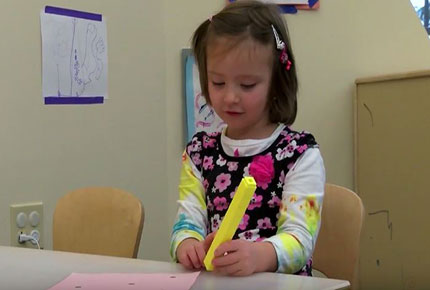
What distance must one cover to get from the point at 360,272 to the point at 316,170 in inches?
41.7

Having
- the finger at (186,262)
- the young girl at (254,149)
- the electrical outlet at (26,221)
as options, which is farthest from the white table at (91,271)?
the electrical outlet at (26,221)

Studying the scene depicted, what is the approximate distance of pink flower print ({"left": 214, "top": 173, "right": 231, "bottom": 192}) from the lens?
119 centimetres

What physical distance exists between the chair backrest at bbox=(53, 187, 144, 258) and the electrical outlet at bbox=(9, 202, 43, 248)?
0.28 m

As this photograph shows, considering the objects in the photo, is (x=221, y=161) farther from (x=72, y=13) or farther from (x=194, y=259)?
(x=72, y=13)

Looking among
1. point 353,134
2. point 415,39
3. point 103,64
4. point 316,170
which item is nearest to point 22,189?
point 103,64

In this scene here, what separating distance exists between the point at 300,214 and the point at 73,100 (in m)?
0.97

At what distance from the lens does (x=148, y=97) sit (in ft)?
6.64

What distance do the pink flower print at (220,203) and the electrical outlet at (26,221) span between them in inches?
28.9

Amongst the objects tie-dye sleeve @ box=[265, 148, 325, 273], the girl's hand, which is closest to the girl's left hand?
the girl's hand

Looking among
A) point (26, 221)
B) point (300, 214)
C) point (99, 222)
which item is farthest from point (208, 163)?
point (26, 221)

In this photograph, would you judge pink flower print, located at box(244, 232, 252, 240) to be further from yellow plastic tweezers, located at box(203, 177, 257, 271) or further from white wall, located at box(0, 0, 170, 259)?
white wall, located at box(0, 0, 170, 259)

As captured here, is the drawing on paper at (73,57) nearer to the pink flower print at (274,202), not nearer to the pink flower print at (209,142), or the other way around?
the pink flower print at (209,142)

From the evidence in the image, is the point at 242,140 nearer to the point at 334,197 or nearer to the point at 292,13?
the point at 334,197

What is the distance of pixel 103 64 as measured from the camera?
6.30 feet
